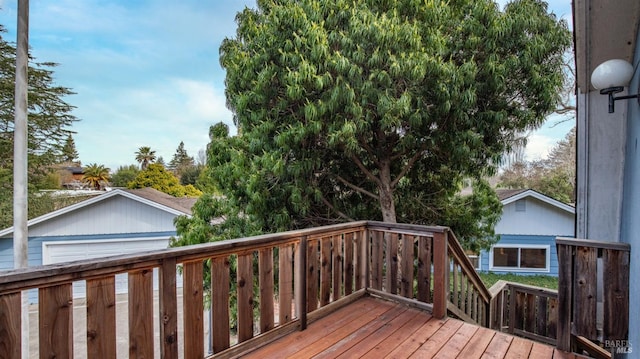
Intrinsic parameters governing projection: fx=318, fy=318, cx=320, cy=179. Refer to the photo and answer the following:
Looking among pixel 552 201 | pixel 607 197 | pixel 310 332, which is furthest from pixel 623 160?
pixel 552 201

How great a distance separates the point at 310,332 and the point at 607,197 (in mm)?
3703

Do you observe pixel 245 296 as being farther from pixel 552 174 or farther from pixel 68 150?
pixel 552 174

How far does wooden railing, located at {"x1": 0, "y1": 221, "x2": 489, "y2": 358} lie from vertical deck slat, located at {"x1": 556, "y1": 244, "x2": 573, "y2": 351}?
886mm

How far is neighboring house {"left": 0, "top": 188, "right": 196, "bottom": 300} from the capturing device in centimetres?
859

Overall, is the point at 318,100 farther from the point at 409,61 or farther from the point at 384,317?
the point at 384,317

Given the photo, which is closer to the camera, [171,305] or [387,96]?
[171,305]

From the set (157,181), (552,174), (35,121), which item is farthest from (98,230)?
(552,174)

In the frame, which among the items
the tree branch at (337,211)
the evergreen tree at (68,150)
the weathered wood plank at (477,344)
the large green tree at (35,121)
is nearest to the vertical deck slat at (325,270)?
the weathered wood plank at (477,344)

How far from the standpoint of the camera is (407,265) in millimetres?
3287

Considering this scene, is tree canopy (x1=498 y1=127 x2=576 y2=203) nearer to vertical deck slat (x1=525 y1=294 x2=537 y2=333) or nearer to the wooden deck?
vertical deck slat (x1=525 y1=294 x2=537 y2=333)

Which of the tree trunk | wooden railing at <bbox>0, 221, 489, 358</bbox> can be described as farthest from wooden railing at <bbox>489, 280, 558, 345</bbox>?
the tree trunk

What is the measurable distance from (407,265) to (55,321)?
2.80m

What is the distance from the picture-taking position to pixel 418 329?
2.87 metres

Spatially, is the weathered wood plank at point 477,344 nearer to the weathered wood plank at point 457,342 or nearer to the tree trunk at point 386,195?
the weathered wood plank at point 457,342
